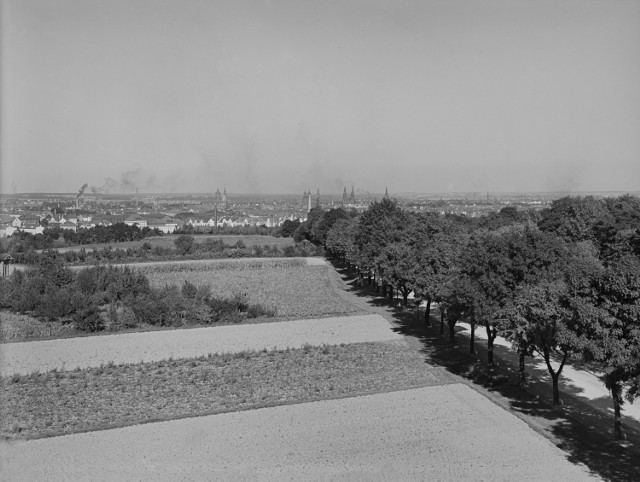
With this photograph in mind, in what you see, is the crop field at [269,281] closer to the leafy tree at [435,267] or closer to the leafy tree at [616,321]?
the leafy tree at [435,267]

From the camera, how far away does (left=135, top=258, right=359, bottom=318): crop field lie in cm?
3672

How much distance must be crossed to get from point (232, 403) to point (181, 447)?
3.43 m

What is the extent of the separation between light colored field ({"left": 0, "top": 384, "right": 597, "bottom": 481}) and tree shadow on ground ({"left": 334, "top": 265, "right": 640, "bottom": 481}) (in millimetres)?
544

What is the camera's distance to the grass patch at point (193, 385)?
17422 mm

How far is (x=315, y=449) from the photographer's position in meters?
14.7

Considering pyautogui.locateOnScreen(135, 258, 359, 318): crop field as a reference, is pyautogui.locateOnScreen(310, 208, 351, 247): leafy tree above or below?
above

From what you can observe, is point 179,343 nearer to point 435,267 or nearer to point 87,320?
point 87,320

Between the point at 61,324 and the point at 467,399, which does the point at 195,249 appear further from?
the point at 467,399

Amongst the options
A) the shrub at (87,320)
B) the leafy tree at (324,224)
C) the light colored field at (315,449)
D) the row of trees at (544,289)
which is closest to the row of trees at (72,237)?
the leafy tree at (324,224)

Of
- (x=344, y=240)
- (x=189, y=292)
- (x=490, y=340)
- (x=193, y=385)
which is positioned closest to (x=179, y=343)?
(x=193, y=385)

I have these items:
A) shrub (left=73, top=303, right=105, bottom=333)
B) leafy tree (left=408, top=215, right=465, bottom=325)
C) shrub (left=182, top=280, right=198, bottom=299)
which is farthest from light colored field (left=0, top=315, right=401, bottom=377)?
shrub (left=182, top=280, right=198, bottom=299)

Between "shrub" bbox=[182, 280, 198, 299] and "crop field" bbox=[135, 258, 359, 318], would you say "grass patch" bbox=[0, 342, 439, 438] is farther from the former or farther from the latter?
"shrub" bbox=[182, 280, 198, 299]

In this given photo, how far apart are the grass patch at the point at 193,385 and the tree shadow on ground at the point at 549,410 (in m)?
1.79

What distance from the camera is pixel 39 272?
140 ft
